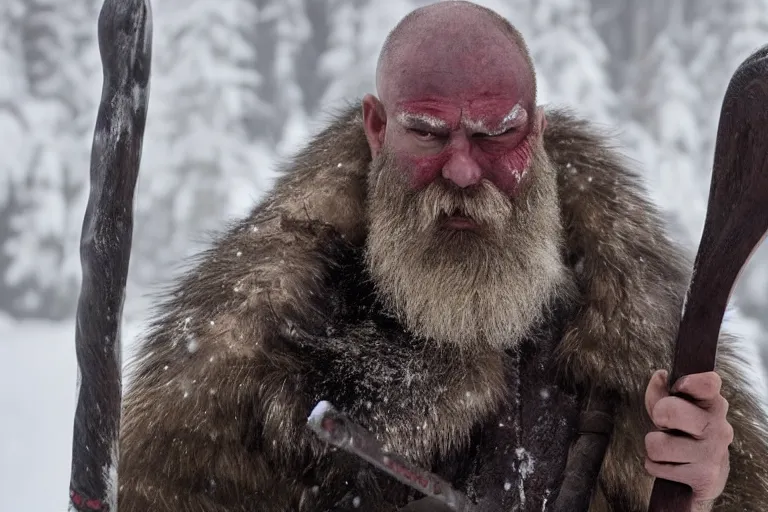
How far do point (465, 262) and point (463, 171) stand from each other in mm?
235

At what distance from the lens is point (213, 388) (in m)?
2.04

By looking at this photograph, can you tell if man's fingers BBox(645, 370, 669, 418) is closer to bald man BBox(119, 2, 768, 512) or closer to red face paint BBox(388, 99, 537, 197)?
bald man BBox(119, 2, 768, 512)

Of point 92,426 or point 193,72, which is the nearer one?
point 92,426

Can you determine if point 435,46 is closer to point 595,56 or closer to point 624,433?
point 624,433

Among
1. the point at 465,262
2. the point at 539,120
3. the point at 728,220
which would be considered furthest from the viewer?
the point at 539,120

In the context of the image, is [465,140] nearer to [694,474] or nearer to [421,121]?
[421,121]

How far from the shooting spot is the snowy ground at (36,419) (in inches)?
242

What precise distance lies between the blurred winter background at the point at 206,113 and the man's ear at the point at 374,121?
763 cm

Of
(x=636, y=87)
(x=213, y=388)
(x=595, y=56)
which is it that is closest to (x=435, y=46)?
(x=213, y=388)

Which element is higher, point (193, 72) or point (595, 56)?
point (193, 72)

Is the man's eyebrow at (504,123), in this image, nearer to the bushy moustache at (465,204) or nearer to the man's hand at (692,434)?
the bushy moustache at (465,204)

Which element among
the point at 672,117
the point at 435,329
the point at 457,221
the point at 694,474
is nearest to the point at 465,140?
the point at 457,221

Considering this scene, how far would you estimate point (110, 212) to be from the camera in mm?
1515

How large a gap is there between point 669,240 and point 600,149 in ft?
0.96
